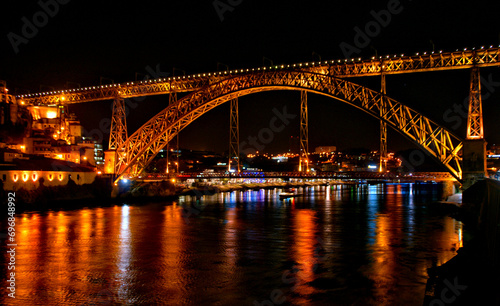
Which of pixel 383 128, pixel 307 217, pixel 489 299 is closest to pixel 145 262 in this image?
pixel 489 299

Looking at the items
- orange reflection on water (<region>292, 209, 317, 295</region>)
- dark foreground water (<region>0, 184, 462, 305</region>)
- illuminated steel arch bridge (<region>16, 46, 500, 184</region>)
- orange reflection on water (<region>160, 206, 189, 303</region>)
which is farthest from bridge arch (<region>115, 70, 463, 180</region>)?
orange reflection on water (<region>160, 206, 189, 303</region>)

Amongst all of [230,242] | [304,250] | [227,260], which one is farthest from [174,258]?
[304,250]

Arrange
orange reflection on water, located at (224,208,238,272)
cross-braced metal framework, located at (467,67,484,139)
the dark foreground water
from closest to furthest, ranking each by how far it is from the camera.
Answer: the dark foreground water
orange reflection on water, located at (224,208,238,272)
cross-braced metal framework, located at (467,67,484,139)

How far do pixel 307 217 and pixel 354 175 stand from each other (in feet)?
26.9

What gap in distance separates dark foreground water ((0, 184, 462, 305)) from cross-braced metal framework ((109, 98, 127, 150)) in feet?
47.1

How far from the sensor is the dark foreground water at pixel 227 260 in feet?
39.3

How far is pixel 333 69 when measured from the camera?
32094mm

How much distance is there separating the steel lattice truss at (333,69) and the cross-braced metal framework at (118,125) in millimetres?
924

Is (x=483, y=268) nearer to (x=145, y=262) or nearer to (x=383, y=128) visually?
(x=145, y=262)

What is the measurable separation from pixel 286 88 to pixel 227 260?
69.4ft

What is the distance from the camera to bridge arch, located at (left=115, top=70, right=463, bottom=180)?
2820 centimetres

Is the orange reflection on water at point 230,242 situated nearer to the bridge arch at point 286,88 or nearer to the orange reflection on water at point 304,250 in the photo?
the orange reflection on water at point 304,250

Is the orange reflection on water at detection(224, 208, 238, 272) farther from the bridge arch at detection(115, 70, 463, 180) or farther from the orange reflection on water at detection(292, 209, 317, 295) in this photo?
the bridge arch at detection(115, 70, 463, 180)

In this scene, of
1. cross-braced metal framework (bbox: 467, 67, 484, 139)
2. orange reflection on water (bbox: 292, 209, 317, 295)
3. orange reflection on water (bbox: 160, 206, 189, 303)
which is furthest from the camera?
cross-braced metal framework (bbox: 467, 67, 484, 139)
